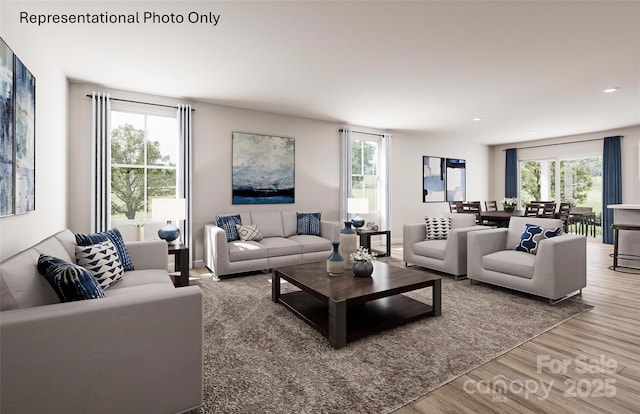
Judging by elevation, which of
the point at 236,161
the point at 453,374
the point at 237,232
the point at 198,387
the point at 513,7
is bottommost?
the point at 453,374

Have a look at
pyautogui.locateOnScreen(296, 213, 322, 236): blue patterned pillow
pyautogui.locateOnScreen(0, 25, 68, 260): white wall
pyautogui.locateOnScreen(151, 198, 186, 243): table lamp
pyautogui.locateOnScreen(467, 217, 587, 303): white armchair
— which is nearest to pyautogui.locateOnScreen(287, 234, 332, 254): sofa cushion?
pyautogui.locateOnScreen(296, 213, 322, 236): blue patterned pillow

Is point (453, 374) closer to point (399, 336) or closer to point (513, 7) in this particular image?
point (399, 336)

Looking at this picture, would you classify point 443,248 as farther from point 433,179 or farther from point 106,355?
point 433,179

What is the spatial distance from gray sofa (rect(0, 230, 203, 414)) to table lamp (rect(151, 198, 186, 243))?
7.19 ft

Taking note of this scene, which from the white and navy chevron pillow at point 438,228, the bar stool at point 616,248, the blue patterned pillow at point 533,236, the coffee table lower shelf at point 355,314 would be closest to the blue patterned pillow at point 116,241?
the coffee table lower shelf at point 355,314

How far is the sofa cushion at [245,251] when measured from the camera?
4.43 metres

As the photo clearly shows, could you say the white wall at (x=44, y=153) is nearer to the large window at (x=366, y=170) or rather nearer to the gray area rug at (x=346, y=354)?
the gray area rug at (x=346, y=354)

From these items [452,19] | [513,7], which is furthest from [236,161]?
[513,7]

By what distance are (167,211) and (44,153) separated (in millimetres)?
1308

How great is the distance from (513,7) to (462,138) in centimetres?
619

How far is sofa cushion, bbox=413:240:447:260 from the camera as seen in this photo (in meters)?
4.46

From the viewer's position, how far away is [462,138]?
27.5ft

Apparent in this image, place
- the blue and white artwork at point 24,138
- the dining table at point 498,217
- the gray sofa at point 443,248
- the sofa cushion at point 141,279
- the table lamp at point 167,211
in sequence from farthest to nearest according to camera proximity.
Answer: the dining table at point 498,217
the gray sofa at point 443,248
the table lamp at point 167,211
the sofa cushion at point 141,279
the blue and white artwork at point 24,138

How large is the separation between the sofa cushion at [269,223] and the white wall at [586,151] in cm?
721
